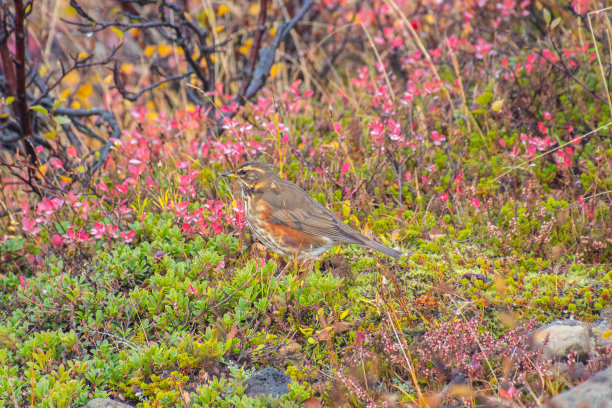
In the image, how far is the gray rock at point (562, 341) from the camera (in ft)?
14.4

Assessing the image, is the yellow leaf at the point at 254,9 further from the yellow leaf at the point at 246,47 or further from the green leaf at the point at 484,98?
the green leaf at the point at 484,98

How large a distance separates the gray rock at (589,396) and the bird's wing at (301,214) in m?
2.65

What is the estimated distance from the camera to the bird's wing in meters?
5.95

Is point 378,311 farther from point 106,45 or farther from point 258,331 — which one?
point 106,45

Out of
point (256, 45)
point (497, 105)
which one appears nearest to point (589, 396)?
point (497, 105)

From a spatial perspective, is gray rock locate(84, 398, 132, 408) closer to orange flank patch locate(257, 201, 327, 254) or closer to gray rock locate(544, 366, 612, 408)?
orange flank patch locate(257, 201, 327, 254)

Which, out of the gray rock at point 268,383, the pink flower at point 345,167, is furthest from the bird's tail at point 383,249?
the gray rock at point 268,383

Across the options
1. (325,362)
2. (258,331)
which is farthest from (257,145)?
(325,362)

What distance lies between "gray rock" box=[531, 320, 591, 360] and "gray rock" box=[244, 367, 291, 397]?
186 cm

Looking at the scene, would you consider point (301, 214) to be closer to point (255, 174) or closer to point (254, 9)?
point (255, 174)

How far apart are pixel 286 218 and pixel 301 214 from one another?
0.16 metres

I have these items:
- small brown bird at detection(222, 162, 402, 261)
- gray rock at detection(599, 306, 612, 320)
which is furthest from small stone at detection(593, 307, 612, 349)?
small brown bird at detection(222, 162, 402, 261)

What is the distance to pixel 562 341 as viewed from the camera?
4.43 m

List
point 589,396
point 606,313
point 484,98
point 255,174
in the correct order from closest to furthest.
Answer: point 589,396 < point 606,313 < point 255,174 < point 484,98
